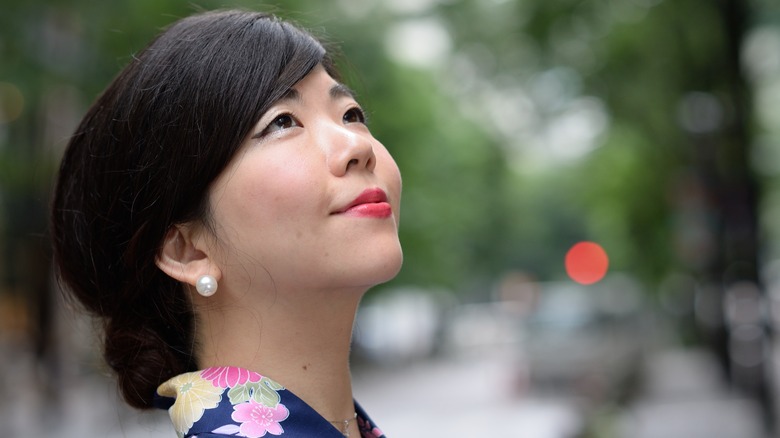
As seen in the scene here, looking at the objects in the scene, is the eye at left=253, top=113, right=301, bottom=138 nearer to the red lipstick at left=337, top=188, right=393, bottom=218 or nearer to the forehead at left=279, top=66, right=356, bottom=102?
the forehead at left=279, top=66, right=356, bottom=102

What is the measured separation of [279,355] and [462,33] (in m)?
11.7

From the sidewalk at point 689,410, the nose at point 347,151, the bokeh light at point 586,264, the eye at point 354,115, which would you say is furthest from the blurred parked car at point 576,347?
the nose at point 347,151

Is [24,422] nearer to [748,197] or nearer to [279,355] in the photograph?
[748,197]

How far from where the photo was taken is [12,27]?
29.2 feet

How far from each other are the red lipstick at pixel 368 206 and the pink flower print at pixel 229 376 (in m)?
0.34

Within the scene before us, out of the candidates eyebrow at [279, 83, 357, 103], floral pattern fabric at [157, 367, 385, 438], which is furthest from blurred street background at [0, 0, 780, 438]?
floral pattern fabric at [157, 367, 385, 438]

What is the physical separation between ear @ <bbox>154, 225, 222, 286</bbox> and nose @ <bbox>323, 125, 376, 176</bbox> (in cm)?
30

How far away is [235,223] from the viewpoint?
1.73m

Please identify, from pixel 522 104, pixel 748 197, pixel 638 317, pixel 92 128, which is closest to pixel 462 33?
pixel 748 197

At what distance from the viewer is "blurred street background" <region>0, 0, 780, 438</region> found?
10.7 meters

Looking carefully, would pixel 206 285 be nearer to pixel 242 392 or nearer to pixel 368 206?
pixel 242 392

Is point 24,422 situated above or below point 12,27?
below

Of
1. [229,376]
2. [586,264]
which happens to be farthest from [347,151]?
[586,264]

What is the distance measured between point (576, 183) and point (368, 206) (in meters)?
30.1
